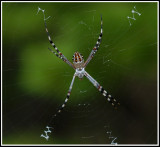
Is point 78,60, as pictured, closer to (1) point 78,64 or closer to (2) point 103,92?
(1) point 78,64

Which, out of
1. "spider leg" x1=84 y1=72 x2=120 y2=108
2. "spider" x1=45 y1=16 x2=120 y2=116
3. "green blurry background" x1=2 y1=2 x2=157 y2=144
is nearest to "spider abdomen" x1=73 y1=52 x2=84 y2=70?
"spider" x1=45 y1=16 x2=120 y2=116

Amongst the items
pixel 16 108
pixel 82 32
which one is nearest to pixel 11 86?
pixel 16 108

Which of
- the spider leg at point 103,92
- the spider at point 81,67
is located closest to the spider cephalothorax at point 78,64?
the spider at point 81,67

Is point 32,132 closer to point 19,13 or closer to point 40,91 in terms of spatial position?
point 40,91

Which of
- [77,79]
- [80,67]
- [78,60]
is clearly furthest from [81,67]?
[77,79]

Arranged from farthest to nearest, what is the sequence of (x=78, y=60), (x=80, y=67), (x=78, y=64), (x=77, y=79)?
(x=77, y=79) → (x=80, y=67) → (x=78, y=64) → (x=78, y=60)

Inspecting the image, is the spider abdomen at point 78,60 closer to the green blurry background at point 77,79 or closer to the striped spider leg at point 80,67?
the striped spider leg at point 80,67

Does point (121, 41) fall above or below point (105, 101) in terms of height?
above

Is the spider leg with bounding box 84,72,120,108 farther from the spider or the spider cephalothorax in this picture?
the spider cephalothorax
